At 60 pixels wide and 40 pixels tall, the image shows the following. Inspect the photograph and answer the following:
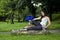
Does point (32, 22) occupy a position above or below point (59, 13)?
above

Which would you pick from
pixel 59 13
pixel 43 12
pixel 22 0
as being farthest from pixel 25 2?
pixel 59 13

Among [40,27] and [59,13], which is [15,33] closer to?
[40,27]

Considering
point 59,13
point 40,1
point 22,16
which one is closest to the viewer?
point 40,1

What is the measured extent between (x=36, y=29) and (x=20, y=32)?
0.90 m

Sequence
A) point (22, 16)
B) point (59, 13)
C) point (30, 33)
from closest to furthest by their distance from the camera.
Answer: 1. point (30, 33)
2. point (22, 16)
3. point (59, 13)

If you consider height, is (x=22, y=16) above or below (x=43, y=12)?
below

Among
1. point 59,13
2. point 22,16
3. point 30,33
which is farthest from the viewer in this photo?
point 59,13

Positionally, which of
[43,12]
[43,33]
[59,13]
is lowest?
[59,13]

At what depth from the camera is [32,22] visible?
1259cm

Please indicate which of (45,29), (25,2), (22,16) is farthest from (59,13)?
(45,29)

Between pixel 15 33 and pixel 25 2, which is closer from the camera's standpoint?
pixel 15 33

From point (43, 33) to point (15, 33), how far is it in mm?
1554

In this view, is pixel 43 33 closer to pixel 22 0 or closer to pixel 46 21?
pixel 46 21

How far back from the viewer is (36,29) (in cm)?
1270
